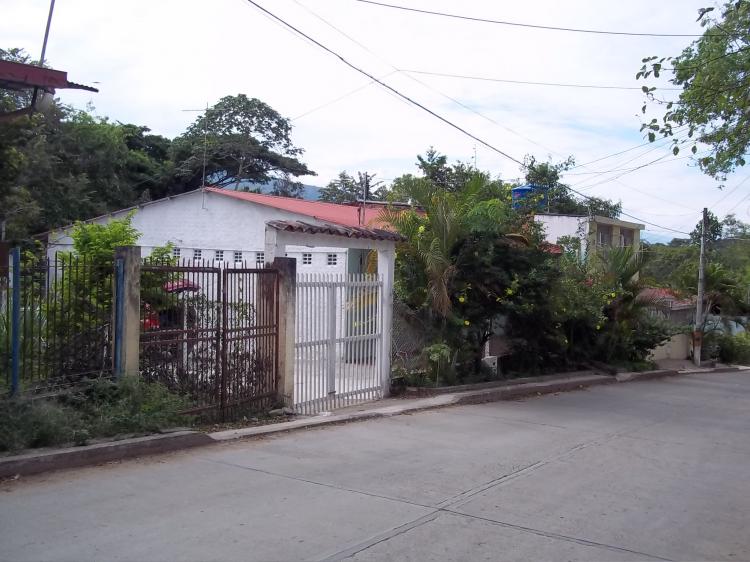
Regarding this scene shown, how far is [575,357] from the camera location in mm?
20109

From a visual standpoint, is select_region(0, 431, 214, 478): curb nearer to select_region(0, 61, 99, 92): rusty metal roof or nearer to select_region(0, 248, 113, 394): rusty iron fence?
select_region(0, 248, 113, 394): rusty iron fence

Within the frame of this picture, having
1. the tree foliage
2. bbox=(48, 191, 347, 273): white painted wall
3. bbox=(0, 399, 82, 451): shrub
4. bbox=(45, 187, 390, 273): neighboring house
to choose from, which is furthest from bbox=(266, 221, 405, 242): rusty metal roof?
the tree foliage

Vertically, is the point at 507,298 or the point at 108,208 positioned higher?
the point at 108,208

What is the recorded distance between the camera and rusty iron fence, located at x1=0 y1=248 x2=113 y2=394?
7.40m

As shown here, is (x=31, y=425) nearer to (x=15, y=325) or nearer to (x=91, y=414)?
(x=91, y=414)

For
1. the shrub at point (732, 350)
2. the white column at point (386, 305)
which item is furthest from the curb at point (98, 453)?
the shrub at point (732, 350)

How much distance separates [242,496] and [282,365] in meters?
4.13

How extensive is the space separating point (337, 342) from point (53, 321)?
4.66 m

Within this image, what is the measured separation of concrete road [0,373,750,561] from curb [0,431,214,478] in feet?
0.50

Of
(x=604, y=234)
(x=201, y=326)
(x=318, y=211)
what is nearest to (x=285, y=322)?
(x=201, y=326)

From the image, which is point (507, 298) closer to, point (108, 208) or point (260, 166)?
point (108, 208)

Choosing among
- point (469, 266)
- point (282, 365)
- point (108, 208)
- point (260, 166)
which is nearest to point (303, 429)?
point (282, 365)

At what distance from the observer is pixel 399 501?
6422 millimetres

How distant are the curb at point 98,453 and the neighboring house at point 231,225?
10547 mm
